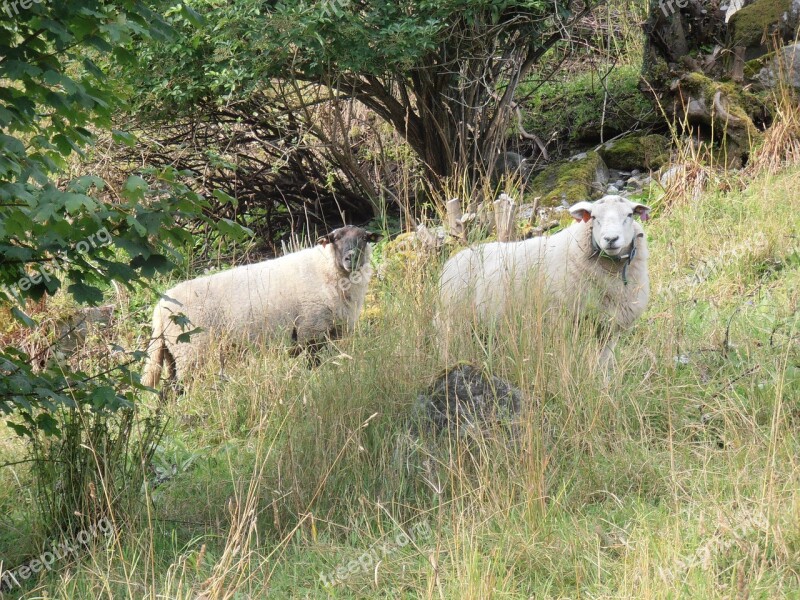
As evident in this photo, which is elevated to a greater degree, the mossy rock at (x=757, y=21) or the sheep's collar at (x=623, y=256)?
the mossy rock at (x=757, y=21)

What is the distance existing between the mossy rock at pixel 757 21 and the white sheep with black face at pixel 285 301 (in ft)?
23.2

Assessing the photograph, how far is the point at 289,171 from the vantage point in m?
12.3

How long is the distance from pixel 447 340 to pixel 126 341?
3.80m

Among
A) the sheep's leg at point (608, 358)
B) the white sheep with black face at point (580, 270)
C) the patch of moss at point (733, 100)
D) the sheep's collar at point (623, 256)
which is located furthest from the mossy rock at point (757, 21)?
the sheep's leg at point (608, 358)

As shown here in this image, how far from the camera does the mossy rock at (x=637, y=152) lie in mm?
11484

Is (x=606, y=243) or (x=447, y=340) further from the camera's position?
(x=606, y=243)

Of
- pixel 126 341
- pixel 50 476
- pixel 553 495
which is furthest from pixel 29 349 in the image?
pixel 553 495

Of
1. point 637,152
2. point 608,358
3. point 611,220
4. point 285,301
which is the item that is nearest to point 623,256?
point 611,220

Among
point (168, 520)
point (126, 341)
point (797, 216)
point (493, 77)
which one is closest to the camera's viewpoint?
point (168, 520)

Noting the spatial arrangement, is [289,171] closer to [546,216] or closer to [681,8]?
[546,216]

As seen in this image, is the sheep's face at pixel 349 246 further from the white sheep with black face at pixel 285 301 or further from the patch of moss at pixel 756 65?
the patch of moss at pixel 756 65

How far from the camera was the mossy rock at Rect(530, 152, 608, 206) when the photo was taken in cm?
1052

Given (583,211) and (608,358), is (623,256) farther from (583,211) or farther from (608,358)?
(608,358)

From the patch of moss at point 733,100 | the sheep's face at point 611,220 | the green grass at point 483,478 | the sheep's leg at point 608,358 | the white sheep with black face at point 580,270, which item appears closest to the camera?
the green grass at point 483,478
